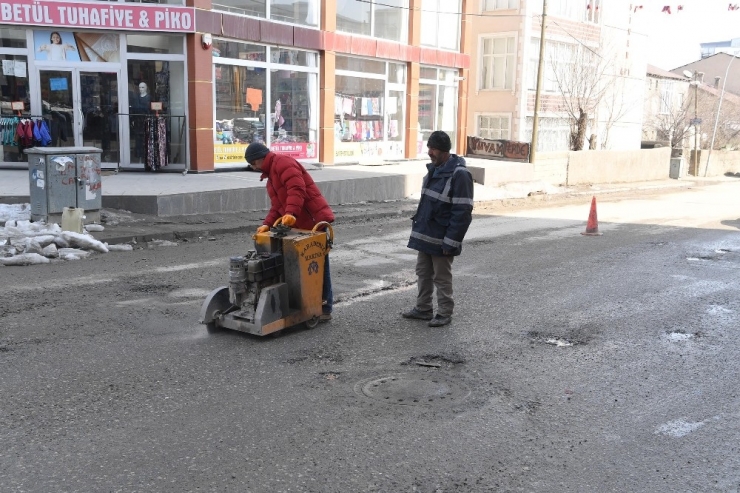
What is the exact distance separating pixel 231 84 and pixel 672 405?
16114 millimetres

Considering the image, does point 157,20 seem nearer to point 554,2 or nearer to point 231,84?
point 231,84

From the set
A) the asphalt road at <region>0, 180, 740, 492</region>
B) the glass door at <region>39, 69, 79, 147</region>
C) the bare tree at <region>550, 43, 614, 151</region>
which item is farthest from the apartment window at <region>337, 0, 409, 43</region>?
the asphalt road at <region>0, 180, 740, 492</region>

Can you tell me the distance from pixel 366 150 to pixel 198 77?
7.54 metres

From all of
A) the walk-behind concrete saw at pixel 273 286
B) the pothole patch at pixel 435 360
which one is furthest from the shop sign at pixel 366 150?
the pothole patch at pixel 435 360

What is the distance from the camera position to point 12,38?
17.0 metres

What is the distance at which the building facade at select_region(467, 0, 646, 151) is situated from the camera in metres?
35.0

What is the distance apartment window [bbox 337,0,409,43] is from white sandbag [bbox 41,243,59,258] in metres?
14.4

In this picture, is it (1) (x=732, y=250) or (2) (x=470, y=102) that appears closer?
(1) (x=732, y=250)

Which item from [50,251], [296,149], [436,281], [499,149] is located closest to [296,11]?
[296,149]

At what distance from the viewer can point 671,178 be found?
35125mm

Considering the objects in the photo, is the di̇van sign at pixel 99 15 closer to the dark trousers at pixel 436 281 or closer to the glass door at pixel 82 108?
the glass door at pixel 82 108

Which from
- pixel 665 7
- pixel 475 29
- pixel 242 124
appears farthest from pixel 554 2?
pixel 242 124

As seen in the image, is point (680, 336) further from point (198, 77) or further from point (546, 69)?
point (546, 69)

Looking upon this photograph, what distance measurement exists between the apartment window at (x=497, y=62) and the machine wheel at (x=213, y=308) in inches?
1210
